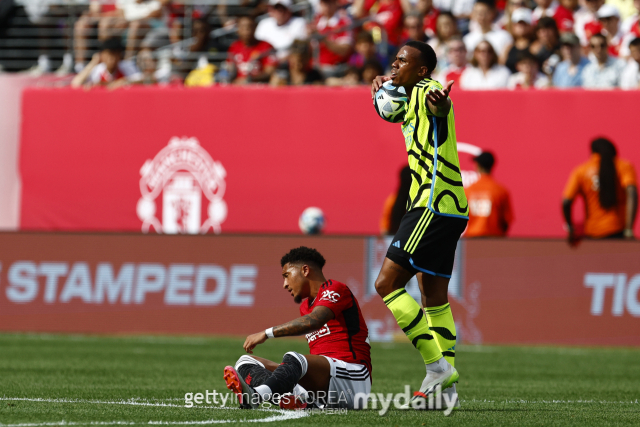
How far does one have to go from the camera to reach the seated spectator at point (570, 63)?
14.8 m

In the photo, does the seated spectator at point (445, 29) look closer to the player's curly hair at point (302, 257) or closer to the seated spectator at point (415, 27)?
the seated spectator at point (415, 27)

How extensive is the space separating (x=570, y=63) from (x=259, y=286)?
567 centimetres

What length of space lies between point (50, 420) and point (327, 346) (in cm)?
183

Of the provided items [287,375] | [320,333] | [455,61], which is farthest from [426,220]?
[455,61]

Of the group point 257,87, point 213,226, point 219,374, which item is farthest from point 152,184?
point 219,374

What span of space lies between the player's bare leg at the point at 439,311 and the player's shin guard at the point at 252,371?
1.21m

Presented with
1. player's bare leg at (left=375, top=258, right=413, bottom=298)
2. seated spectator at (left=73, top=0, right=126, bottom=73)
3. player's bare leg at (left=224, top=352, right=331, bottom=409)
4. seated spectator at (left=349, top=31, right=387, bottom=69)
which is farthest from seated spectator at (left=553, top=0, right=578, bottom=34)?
player's bare leg at (left=224, top=352, right=331, bottom=409)

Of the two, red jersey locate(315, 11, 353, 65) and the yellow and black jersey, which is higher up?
red jersey locate(315, 11, 353, 65)

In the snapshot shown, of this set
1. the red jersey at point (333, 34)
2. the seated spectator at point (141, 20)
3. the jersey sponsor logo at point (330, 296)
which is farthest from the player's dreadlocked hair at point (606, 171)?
the seated spectator at point (141, 20)

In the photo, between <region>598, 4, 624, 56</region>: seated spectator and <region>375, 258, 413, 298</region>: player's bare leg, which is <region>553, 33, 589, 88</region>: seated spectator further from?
<region>375, 258, 413, 298</region>: player's bare leg

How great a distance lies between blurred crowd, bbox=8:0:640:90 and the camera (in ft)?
49.6

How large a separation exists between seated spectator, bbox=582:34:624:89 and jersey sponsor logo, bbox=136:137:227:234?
569 cm

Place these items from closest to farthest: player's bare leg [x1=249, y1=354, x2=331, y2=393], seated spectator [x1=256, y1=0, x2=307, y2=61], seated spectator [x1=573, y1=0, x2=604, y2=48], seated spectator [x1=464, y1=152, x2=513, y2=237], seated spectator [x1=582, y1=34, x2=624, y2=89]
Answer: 1. player's bare leg [x1=249, y1=354, x2=331, y2=393]
2. seated spectator [x1=464, y1=152, x2=513, y2=237]
3. seated spectator [x1=582, y1=34, x2=624, y2=89]
4. seated spectator [x1=573, y1=0, x2=604, y2=48]
5. seated spectator [x1=256, y1=0, x2=307, y2=61]

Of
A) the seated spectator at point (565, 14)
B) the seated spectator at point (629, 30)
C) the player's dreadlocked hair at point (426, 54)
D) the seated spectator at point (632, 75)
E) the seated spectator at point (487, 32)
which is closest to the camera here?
the player's dreadlocked hair at point (426, 54)
